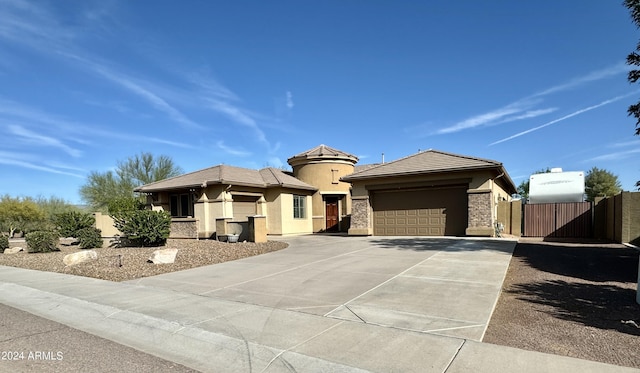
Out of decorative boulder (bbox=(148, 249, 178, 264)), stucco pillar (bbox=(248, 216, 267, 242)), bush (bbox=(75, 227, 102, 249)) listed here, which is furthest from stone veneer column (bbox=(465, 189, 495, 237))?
bush (bbox=(75, 227, 102, 249))

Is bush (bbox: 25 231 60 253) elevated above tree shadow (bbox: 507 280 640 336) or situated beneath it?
situated beneath

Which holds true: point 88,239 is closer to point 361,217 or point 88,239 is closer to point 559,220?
point 361,217

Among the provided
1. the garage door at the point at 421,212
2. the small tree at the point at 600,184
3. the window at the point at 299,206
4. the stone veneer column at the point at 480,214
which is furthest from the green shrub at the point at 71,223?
the small tree at the point at 600,184

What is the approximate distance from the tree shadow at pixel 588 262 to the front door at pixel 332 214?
569 inches

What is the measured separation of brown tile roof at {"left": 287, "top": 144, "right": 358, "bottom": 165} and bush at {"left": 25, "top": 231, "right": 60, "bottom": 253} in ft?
52.5

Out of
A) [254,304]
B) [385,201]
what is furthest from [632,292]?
[385,201]

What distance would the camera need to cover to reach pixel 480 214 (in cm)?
1783

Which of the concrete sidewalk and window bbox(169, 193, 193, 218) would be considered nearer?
the concrete sidewalk

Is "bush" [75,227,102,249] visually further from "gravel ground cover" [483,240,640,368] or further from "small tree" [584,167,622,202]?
"small tree" [584,167,622,202]

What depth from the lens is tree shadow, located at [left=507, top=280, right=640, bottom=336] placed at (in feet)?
17.6

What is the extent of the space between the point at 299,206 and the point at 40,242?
47.3 ft

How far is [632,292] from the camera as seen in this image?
6.96m

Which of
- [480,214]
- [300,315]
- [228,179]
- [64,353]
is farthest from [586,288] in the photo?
[228,179]

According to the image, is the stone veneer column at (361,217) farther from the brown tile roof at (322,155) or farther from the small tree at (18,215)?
the small tree at (18,215)
